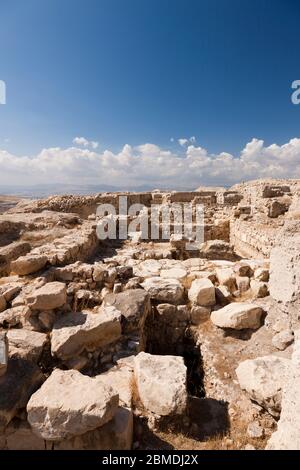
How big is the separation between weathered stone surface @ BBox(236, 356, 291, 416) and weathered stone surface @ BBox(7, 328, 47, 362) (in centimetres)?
222

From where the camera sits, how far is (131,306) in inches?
151

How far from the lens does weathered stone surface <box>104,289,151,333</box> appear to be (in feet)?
11.9

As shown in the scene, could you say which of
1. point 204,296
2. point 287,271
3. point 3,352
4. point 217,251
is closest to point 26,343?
point 3,352

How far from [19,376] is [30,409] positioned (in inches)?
18.5

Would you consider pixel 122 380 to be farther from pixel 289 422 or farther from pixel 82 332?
pixel 289 422

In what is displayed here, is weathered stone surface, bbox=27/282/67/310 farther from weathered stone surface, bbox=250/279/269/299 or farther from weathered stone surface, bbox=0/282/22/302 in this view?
weathered stone surface, bbox=250/279/269/299

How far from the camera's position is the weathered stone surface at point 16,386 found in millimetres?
2156

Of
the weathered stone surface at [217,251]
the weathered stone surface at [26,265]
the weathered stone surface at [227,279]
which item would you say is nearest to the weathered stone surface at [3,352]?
the weathered stone surface at [26,265]

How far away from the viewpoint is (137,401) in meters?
2.59

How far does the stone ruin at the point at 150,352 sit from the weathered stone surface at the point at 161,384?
1 centimetres

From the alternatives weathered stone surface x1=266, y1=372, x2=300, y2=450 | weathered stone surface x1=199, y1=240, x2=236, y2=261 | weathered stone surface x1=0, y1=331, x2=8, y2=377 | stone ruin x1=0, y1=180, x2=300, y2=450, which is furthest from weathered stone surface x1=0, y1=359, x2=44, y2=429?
weathered stone surface x1=199, y1=240, x2=236, y2=261

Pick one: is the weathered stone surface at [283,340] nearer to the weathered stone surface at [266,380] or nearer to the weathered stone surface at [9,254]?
the weathered stone surface at [266,380]

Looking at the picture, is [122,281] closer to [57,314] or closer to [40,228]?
[57,314]

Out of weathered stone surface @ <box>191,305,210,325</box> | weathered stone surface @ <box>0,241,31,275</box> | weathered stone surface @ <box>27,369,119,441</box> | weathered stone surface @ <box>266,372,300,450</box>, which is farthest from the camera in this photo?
weathered stone surface @ <box>0,241,31,275</box>
